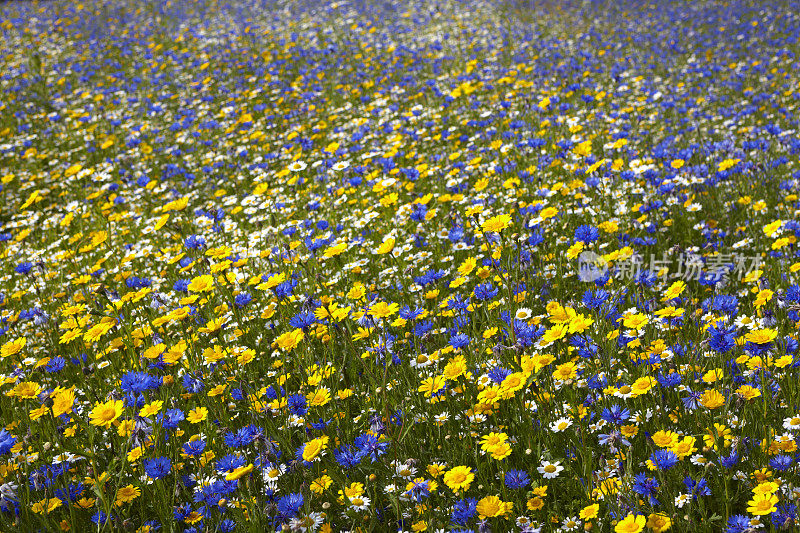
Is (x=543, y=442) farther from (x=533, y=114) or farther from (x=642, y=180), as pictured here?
(x=533, y=114)

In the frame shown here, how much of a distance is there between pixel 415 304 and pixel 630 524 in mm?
2157

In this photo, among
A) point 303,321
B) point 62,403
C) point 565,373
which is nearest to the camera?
point 565,373

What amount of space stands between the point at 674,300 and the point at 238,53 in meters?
11.0

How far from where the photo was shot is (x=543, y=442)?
259 centimetres

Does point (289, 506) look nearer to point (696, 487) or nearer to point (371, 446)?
point (371, 446)

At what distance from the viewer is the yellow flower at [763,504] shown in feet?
6.07

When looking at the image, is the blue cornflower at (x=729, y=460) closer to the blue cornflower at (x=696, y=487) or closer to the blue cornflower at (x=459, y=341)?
the blue cornflower at (x=696, y=487)

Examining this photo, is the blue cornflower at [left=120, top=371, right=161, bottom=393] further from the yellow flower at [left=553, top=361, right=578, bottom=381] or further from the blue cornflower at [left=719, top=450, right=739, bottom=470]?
the blue cornflower at [left=719, top=450, right=739, bottom=470]

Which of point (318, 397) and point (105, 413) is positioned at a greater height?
point (105, 413)

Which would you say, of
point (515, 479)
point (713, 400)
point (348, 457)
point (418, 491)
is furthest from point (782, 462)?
point (348, 457)

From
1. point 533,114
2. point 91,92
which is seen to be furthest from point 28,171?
point 533,114

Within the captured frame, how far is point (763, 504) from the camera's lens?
6.24 feet

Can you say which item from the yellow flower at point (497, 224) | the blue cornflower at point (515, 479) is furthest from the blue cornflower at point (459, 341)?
the blue cornflower at point (515, 479)

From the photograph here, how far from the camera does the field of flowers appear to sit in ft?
7.67
